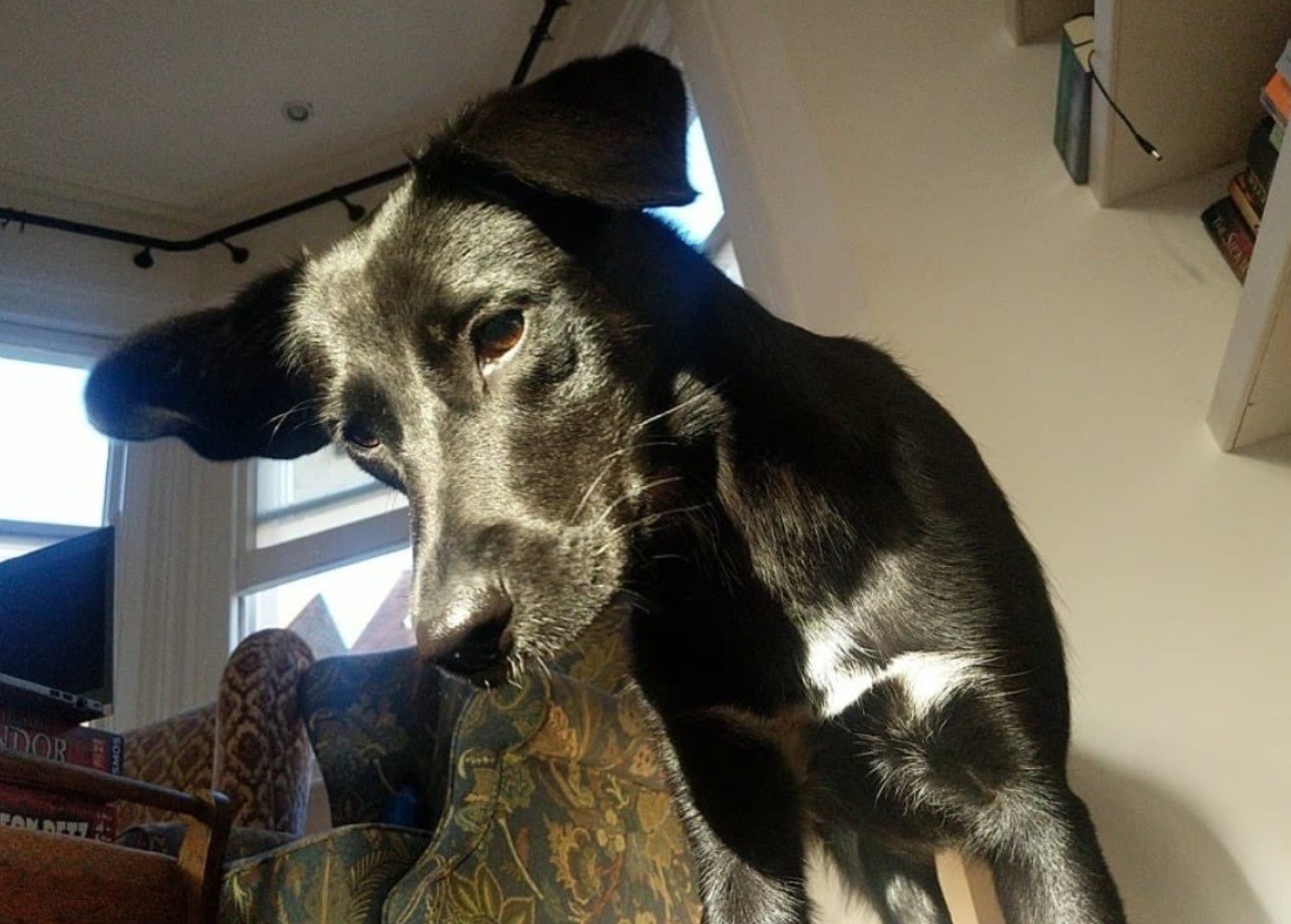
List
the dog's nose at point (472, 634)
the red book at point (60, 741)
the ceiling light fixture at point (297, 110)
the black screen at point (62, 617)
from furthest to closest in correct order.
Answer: the ceiling light fixture at point (297, 110), the black screen at point (62, 617), the red book at point (60, 741), the dog's nose at point (472, 634)

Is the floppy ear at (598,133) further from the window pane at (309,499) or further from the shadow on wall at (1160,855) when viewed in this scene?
the window pane at (309,499)

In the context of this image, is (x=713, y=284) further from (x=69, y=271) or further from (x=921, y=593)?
(x=69, y=271)

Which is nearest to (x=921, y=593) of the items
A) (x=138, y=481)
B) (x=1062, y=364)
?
(x=1062, y=364)

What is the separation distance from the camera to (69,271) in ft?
12.1

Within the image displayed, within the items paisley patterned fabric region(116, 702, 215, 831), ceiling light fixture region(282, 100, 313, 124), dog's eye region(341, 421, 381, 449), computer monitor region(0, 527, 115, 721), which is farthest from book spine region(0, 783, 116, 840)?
ceiling light fixture region(282, 100, 313, 124)

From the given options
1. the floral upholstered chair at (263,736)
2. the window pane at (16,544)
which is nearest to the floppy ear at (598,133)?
the floral upholstered chair at (263,736)

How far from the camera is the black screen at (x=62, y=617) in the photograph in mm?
1966

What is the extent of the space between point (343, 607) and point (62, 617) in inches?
52.9

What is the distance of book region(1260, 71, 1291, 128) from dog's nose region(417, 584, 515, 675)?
0.89m

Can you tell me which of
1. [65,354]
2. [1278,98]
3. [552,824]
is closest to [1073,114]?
[1278,98]

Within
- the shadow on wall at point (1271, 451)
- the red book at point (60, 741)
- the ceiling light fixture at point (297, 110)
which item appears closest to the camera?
the shadow on wall at point (1271, 451)

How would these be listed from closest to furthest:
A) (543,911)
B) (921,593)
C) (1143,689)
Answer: (921,593) < (1143,689) < (543,911)

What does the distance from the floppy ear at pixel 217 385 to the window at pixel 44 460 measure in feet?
8.93

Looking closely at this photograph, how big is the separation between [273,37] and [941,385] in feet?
8.50
